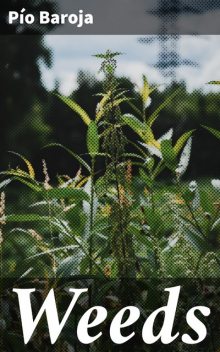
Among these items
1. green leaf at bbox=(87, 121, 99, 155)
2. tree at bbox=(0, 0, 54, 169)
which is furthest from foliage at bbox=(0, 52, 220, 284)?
tree at bbox=(0, 0, 54, 169)

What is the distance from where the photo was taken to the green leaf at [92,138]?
151cm

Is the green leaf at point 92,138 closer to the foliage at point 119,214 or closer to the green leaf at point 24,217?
the foliage at point 119,214

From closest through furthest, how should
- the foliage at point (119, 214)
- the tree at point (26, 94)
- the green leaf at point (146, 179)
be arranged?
the foliage at point (119, 214) → the green leaf at point (146, 179) → the tree at point (26, 94)

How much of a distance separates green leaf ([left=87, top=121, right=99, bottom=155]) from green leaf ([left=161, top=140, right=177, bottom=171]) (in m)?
0.13

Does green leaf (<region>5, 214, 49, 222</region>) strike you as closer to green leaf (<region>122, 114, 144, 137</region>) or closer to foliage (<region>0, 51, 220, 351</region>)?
foliage (<region>0, 51, 220, 351</region>)

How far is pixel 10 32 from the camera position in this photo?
2221mm

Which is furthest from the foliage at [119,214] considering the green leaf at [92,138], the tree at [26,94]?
the tree at [26,94]

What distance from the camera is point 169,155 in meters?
1.49

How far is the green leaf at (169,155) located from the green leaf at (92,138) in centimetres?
13

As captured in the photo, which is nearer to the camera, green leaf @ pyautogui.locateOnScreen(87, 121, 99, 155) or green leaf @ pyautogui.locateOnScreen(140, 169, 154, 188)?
green leaf @ pyautogui.locateOnScreen(87, 121, 99, 155)

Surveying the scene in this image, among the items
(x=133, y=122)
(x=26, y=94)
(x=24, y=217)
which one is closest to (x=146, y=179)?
(x=133, y=122)

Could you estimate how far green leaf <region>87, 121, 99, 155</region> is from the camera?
1.51m

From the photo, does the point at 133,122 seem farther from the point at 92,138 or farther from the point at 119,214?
the point at 119,214

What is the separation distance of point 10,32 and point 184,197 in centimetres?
95
